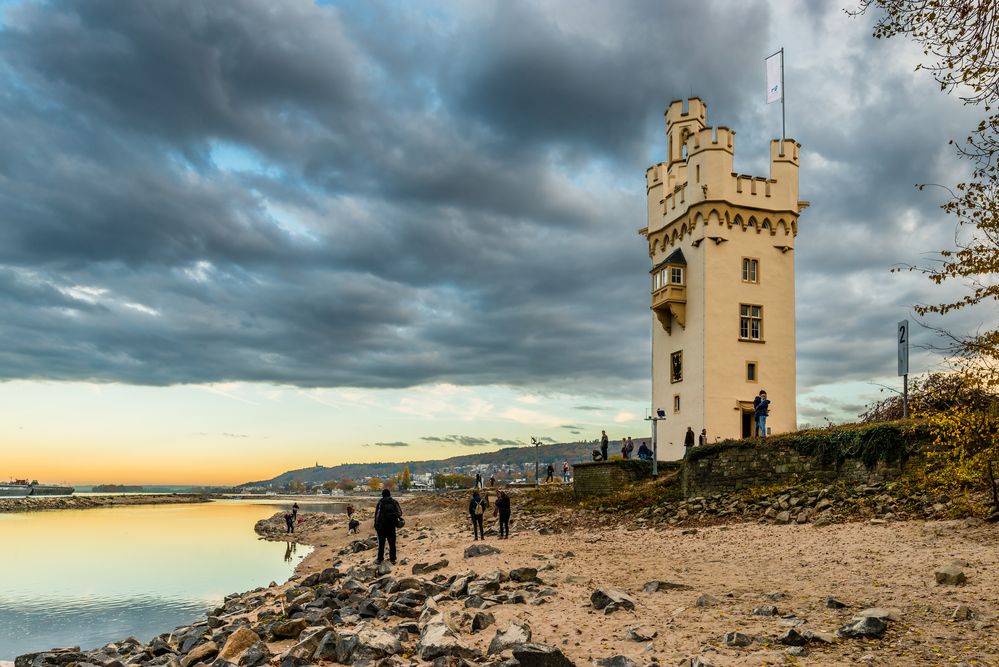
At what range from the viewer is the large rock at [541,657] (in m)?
9.67

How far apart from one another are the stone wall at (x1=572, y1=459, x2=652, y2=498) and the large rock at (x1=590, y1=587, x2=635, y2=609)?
20.3 meters

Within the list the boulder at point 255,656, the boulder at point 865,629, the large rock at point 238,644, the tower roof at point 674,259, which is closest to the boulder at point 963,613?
the boulder at point 865,629

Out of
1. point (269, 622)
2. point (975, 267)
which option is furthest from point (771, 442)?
point (269, 622)

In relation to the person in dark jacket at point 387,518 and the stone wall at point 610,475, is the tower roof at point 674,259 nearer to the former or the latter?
the stone wall at point 610,475

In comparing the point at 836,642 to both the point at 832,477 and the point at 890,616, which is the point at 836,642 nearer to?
the point at 890,616

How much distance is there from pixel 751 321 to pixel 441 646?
30926 millimetres

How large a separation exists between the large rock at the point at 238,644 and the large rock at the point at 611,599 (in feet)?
19.8

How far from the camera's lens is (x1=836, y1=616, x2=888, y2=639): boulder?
402 inches

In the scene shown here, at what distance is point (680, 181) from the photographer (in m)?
42.6

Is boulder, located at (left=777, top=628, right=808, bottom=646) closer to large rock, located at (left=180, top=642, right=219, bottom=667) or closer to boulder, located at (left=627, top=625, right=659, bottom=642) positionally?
boulder, located at (left=627, top=625, right=659, bottom=642)

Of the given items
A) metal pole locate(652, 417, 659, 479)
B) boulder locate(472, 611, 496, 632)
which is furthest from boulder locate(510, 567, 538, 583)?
metal pole locate(652, 417, 659, 479)

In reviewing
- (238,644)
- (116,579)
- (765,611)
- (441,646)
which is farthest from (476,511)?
(116,579)

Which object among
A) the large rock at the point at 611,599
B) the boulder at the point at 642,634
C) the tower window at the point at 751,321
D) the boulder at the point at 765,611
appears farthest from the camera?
the tower window at the point at 751,321

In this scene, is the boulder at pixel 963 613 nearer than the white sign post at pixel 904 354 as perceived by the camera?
Yes
